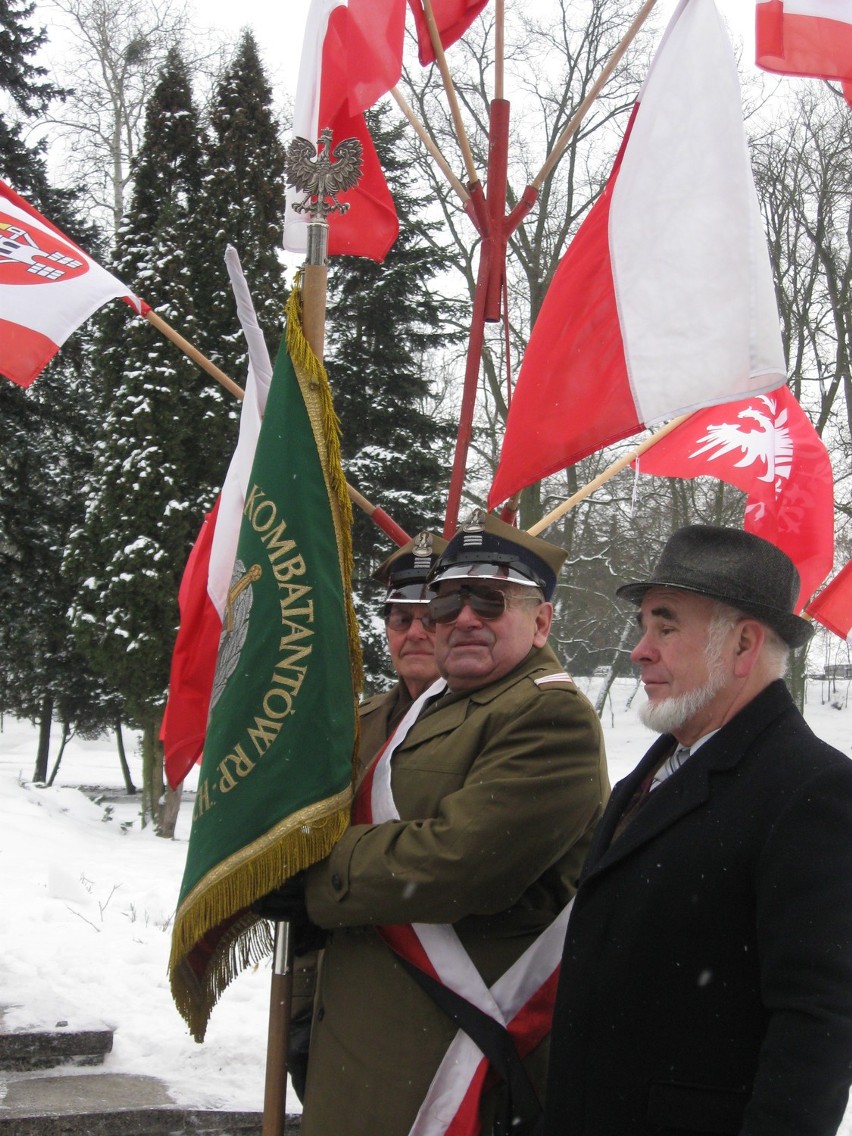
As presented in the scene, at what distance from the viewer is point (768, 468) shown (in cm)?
480

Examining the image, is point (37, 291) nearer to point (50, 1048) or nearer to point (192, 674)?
point (192, 674)

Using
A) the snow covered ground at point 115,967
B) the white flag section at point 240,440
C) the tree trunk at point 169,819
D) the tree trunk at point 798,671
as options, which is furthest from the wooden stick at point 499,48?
the tree trunk at point 798,671

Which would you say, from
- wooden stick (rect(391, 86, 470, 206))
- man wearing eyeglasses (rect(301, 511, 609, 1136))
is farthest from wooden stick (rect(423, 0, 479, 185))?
man wearing eyeglasses (rect(301, 511, 609, 1136))

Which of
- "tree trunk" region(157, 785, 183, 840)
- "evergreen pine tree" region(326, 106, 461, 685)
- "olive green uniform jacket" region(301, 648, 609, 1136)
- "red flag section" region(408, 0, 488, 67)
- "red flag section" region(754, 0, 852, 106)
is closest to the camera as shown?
"olive green uniform jacket" region(301, 648, 609, 1136)

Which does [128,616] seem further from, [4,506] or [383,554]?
[383,554]

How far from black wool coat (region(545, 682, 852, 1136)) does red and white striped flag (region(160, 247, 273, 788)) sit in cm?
213

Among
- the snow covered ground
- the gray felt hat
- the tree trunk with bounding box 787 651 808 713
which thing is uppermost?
the gray felt hat

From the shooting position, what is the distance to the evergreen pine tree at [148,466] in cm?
1658

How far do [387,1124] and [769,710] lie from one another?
49.4 inches

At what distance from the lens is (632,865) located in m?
2.14

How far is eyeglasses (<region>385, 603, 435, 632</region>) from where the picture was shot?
3562 millimetres

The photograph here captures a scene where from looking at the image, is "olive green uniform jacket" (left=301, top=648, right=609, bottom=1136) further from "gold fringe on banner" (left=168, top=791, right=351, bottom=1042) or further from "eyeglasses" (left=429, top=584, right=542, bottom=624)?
"eyeglasses" (left=429, top=584, right=542, bottom=624)

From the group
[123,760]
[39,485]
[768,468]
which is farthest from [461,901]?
[123,760]

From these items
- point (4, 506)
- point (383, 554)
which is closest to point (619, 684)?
point (383, 554)
